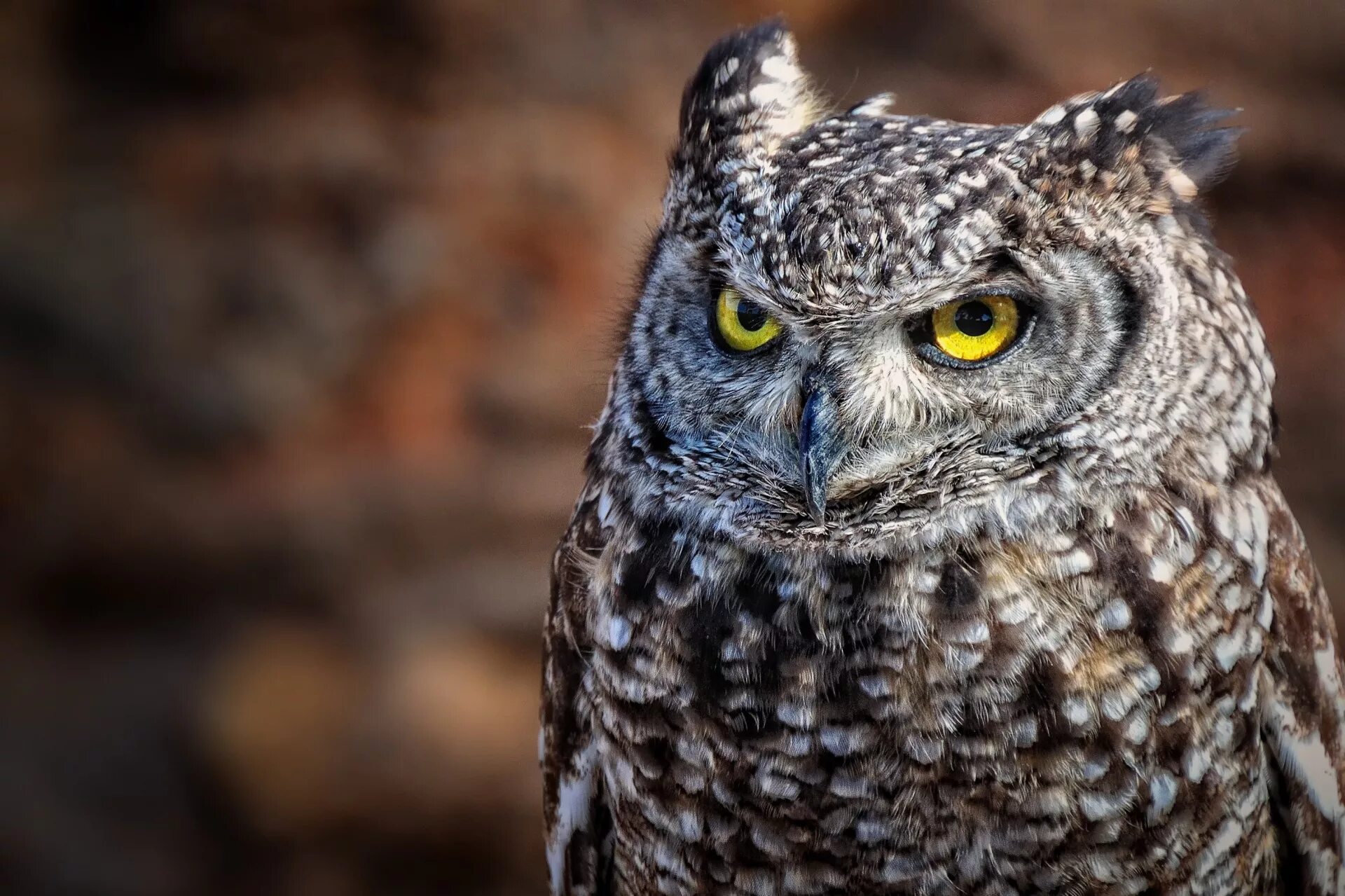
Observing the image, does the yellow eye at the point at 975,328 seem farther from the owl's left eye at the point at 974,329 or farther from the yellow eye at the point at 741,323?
the yellow eye at the point at 741,323

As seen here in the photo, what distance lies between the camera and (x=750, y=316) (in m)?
1.48

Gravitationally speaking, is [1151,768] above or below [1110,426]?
below

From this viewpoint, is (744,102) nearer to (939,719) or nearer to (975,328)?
(975,328)

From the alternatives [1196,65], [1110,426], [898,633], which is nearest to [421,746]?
[898,633]

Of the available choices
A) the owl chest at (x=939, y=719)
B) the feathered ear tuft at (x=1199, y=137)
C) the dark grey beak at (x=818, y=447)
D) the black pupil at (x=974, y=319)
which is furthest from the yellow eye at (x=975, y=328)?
the feathered ear tuft at (x=1199, y=137)

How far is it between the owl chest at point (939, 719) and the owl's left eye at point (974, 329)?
0.25m

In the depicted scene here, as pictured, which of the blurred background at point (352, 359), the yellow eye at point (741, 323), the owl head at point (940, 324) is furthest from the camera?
the blurred background at point (352, 359)

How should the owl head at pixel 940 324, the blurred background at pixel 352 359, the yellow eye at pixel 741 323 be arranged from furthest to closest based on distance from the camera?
1. the blurred background at pixel 352 359
2. the yellow eye at pixel 741 323
3. the owl head at pixel 940 324

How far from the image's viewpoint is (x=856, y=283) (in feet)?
4.35

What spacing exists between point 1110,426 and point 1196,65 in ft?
9.58

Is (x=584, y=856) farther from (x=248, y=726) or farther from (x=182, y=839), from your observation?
(x=182, y=839)

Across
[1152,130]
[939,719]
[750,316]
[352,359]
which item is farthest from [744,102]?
[352,359]

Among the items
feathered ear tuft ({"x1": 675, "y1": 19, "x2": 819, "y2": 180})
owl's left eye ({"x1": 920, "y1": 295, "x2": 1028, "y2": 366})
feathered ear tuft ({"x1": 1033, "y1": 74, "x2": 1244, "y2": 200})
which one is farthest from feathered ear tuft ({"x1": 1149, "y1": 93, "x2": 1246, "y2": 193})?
feathered ear tuft ({"x1": 675, "y1": 19, "x2": 819, "y2": 180})

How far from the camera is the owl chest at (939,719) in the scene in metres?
1.42
